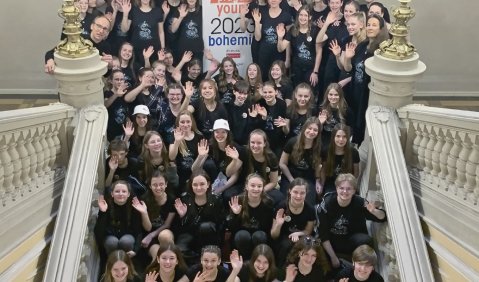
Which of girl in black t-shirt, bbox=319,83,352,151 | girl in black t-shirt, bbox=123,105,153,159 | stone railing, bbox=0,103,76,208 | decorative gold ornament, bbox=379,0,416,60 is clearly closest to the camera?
stone railing, bbox=0,103,76,208

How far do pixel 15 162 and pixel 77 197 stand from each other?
22.8 inches

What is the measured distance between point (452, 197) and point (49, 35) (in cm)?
642

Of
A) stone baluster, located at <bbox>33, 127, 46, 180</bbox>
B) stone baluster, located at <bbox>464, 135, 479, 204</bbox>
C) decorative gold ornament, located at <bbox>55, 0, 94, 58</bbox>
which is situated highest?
decorative gold ornament, located at <bbox>55, 0, 94, 58</bbox>

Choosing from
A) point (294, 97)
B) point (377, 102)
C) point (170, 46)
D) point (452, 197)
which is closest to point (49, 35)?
point (170, 46)

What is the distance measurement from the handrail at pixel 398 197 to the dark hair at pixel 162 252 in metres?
1.51

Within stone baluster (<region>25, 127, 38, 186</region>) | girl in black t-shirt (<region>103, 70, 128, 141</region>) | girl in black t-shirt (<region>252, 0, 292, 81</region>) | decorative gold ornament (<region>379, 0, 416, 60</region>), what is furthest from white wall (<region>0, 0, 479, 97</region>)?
stone baluster (<region>25, 127, 38, 186</region>)

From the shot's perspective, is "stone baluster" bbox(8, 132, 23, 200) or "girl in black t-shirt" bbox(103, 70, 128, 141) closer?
"stone baluster" bbox(8, 132, 23, 200)

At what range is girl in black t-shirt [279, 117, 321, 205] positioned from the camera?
20.3ft

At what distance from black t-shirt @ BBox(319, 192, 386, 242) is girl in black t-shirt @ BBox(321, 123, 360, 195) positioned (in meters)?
0.50

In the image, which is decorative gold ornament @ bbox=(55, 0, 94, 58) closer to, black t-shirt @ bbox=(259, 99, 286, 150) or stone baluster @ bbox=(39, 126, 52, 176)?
stone baluster @ bbox=(39, 126, 52, 176)

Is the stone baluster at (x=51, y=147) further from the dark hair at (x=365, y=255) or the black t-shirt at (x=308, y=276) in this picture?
the dark hair at (x=365, y=255)

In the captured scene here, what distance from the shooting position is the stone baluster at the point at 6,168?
504 cm

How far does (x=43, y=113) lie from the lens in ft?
18.2

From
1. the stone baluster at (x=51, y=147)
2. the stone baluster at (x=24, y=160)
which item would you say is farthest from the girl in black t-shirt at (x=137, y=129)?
the stone baluster at (x=24, y=160)
